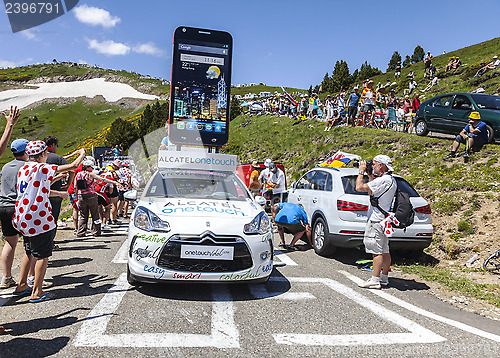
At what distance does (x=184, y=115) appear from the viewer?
9.70 meters

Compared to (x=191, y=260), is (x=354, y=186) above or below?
above

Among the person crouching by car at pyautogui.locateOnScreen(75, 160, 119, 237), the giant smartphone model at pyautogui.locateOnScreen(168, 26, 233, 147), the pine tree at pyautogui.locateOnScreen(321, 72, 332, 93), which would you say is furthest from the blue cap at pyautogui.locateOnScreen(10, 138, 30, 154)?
the pine tree at pyautogui.locateOnScreen(321, 72, 332, 93)

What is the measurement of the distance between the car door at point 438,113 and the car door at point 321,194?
26.3ft

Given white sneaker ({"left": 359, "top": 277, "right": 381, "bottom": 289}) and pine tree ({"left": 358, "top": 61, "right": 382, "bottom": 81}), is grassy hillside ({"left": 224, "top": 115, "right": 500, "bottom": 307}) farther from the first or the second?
pine tree ({"left": 358, "top": 61, "right": 382, "bottom": 81})

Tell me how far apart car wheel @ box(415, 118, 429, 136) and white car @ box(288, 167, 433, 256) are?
8.76 metres

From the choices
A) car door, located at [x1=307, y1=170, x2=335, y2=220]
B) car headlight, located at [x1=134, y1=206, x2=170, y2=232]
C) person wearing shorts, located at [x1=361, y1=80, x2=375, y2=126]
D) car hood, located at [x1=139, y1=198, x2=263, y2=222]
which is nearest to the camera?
car headlight, located at [x1=134, y1=206, x2=170, y2=232]

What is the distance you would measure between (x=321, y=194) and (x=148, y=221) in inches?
158

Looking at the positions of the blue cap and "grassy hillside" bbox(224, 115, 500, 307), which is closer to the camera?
the blue cap

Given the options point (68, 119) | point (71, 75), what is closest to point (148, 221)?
point (68, 119)

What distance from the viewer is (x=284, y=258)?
22.6 feet

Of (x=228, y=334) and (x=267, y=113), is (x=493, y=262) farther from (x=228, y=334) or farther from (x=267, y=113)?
(x=267, y=113)

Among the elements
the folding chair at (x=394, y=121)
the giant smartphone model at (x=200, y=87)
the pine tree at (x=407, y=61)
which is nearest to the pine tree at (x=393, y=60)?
the pine tree at (x=407, y=61)

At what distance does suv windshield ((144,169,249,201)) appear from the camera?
536 cm

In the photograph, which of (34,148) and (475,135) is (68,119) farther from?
(34,148)
